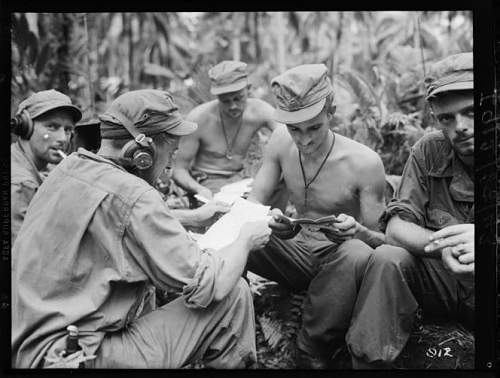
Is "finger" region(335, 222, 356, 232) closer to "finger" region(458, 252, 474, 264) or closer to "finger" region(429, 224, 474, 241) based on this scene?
"finger" region(429, 224, 474, 241)

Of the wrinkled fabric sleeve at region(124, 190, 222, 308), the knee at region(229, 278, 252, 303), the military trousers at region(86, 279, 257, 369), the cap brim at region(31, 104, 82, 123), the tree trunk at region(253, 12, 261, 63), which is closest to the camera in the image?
the wrinkled fabric sleeve at region(124, 190, 222, 308)

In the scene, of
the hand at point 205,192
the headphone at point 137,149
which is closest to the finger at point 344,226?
the headphone at point 137,149

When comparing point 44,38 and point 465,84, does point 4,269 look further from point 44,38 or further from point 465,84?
point 44,38

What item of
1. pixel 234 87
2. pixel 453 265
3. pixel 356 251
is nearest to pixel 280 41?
pixel 234 87

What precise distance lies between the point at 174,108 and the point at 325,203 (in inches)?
54.9

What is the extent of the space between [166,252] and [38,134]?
198cm

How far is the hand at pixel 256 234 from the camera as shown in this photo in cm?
441

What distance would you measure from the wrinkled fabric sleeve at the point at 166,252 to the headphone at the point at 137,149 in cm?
25

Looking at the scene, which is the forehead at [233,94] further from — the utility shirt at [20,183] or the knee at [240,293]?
the knee at [240,293]

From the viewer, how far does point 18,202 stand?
16.4ft

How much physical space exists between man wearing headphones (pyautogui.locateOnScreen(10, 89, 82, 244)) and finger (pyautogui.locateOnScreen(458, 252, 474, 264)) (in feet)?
9.80

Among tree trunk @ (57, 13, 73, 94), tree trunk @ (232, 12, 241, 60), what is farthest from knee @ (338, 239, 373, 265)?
tree trunk @ (232, 12, 241, 60)

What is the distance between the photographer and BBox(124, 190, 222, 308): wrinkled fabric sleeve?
4000 millimetres

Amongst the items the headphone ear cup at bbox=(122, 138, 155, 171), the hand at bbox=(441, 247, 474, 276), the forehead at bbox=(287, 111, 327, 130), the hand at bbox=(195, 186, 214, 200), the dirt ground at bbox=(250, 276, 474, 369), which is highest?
the forehead at bbox=(287, 111, 327, 130)
